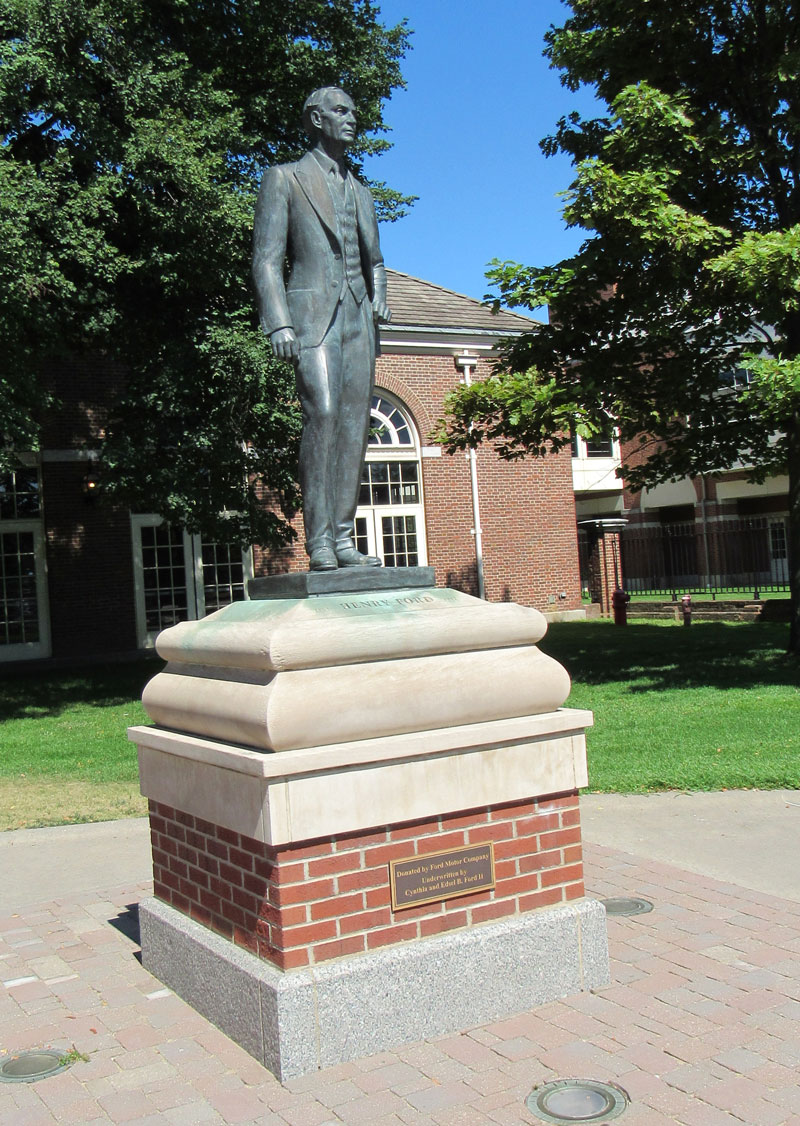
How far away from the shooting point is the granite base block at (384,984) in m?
3.77

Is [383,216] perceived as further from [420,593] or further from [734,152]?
[420,593]

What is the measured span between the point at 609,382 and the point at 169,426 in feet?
19.7

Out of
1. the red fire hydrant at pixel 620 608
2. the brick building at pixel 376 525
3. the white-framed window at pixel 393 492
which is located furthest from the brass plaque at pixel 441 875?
the red fire hydrant at pixel 620 608

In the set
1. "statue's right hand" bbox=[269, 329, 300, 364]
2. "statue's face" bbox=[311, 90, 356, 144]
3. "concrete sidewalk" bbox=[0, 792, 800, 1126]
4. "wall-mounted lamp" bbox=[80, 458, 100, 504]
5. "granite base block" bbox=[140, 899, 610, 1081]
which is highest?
"statue's face" bbox=[311, 90, 356, 144]

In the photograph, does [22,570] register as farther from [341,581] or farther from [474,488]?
[341,581]

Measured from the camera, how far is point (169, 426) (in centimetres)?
1438

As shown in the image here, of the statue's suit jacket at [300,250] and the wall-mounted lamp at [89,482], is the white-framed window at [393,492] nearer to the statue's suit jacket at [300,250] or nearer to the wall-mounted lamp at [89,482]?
the wall-mounted lamp at [89,482]

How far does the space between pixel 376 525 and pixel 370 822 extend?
1902 cm

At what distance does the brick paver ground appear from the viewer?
11.3 feet

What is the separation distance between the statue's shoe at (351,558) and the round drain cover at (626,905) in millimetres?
2156

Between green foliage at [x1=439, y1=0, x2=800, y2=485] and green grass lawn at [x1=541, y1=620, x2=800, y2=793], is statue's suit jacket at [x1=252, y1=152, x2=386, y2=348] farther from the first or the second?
green foliage at [x1=439, y1=0, x2=800, y2=485]

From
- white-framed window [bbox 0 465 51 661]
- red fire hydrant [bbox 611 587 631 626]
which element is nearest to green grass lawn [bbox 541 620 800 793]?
red fire hydrant [bbox 611 587 631 626]

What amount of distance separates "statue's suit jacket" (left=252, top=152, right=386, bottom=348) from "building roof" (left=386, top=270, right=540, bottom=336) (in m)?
18.5

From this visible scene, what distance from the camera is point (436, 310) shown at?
2400 centimetres
